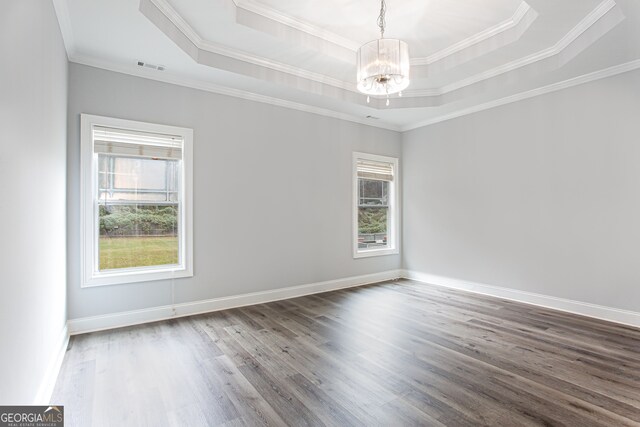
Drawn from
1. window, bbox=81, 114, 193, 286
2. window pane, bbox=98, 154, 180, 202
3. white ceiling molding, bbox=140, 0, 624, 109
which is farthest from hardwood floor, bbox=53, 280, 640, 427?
white ceiling molding, bbox=140, 0, 624, 109

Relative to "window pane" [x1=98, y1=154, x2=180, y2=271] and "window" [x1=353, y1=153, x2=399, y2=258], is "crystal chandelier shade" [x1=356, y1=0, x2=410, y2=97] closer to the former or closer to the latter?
"window" [x1=353, y1=153, x2=399, y2=258]

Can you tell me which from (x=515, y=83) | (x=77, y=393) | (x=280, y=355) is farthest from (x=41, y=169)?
(x=515, y=83)

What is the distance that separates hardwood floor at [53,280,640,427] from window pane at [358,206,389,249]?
1.97 metres

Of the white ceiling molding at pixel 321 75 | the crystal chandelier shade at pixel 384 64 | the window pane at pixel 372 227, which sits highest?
the white ceiling molding at pixel 321 75

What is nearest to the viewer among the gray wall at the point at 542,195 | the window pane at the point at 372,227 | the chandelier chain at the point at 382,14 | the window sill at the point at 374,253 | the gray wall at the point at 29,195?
the gray wall at the point at 29,195

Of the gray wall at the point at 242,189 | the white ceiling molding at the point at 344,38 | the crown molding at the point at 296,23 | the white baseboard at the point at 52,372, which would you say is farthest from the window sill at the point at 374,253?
the white baseboard at the point at 52,372

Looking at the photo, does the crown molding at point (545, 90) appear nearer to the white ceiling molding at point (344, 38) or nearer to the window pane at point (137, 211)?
the white ceiling molding at point (344, 38)

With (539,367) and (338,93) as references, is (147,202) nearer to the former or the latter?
(338,93)

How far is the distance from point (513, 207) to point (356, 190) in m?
2.36

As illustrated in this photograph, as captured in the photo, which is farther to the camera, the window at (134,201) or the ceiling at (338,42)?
the window at (134,201)

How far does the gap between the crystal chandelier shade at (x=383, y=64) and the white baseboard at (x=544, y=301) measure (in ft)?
11.1

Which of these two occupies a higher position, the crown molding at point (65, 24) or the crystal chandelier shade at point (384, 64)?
the crown molding at point (65, 24)

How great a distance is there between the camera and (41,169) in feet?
7.17

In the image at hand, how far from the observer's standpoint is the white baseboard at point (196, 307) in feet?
11.2
